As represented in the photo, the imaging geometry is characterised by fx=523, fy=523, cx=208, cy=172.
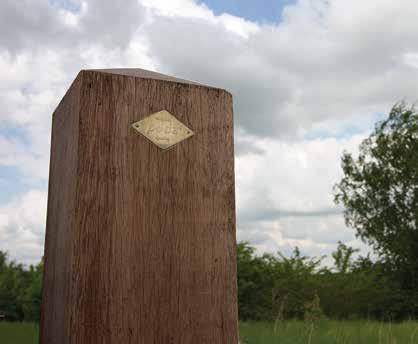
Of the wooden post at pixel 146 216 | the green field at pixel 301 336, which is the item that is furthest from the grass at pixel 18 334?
the wooden post at pixel 146 216

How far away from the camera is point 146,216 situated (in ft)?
8.83

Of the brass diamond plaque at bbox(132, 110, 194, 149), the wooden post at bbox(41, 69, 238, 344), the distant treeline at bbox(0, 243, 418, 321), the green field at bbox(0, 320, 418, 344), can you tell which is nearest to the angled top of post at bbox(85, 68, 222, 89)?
the wooden post at bbox(41, 69, 238, 344)

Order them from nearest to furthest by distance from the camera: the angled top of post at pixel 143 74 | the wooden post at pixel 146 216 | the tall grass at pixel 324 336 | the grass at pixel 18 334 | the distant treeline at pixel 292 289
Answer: the wooden post at pixel 146 216 → the angled top of post at pixel 143 74 → the tall grass at pixel 324 336 → the grass at pixel 18 334 → the distant treeline at pixel 292 289

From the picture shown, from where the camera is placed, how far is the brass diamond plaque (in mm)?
2773

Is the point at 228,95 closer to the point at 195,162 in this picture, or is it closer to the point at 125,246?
the point at 195,162

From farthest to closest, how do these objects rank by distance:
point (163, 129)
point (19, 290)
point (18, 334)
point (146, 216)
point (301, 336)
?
point (19, 290), point (18, 334), point (301, 336), point (163, 129), point (146, 216)

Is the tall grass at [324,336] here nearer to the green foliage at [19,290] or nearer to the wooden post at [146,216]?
the wooden post at [146,216]

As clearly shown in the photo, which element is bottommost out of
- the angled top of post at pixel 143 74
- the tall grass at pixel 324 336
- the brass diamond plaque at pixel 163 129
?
the tall grass at pixel 324 336

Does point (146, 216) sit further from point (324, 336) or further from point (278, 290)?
point (278, 290)

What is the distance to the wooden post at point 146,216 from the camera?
8.54 ft

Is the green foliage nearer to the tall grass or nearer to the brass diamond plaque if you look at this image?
the tall grass

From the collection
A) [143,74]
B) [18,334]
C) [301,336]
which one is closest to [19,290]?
[18,334]

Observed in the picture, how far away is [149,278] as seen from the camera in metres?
2.66

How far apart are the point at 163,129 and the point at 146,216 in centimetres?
48
